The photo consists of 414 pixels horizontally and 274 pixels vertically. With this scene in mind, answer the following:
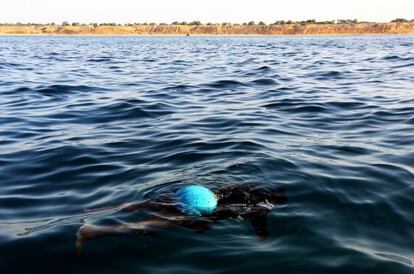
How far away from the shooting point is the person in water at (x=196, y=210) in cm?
555

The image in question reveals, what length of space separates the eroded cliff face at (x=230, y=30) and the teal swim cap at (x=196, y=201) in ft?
357

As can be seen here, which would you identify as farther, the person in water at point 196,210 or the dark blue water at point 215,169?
the person in water at point 196,210

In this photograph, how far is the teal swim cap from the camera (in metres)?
5.90

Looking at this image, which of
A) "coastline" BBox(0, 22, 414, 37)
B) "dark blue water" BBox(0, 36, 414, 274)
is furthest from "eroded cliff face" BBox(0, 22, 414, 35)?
"dark blue water" BBox(0, 36, 414, 274)

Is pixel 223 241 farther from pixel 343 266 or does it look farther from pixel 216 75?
pixel 216 75

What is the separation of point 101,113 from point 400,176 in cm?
809

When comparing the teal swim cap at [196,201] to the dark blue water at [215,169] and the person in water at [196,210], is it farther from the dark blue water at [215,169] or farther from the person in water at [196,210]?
the dark blue water at [215,169]

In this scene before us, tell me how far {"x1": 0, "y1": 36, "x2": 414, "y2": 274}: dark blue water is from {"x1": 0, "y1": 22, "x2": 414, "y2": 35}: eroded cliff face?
9870 centimetres

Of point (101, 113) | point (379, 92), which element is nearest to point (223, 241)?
point (101, 113)

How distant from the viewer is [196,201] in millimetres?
5922

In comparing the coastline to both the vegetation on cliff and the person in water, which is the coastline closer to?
the vegetation on cliff

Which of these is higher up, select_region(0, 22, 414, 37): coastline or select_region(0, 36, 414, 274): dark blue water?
select_region(0, 36, 414, 274): dark blue water

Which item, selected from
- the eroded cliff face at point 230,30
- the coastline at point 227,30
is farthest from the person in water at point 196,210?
the eroded cliff face at point 230,30

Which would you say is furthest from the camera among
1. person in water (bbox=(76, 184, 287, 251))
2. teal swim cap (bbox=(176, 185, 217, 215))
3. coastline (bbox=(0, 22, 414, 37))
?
coastline (bbox=(0, 22, 414, 37))
